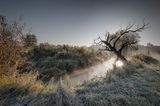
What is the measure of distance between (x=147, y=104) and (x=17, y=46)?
15.8 ft

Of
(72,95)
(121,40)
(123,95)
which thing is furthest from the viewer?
(121,40)

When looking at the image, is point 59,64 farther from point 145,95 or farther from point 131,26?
point 145,95

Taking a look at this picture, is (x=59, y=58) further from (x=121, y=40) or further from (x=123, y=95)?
(x=123, y=95)

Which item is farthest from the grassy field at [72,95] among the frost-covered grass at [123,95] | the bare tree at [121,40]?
the bare tree at [121,40]

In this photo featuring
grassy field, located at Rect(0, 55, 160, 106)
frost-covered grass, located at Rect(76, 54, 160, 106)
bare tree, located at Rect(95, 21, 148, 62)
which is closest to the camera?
grassy field, located at Rect(0, 55, 160, 106)

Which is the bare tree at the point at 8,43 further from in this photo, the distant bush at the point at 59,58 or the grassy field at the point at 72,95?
the distant bush at the point at 59,58


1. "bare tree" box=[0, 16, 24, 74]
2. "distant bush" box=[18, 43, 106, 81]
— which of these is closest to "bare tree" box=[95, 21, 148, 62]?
"distant bush" box=[18, 43, 106, 81]

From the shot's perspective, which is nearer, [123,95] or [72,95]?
[72,95]

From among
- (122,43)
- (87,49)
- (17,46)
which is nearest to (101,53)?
(122,43)

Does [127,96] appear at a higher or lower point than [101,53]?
lower

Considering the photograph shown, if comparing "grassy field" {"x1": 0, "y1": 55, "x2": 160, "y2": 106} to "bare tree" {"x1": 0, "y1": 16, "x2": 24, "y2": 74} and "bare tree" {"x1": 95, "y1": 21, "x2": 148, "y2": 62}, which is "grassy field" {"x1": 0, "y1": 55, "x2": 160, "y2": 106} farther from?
"bare tree" {"x1": 95, "y1": 21, "x2": 148, "y2": 62}

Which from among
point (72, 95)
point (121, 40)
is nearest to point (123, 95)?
point (72, 95)

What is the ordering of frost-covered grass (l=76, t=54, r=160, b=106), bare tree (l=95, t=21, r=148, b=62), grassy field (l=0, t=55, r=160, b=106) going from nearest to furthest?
grassy field (l=0, t=55, r=160, b=106) → frost-covered grass (l=76, t=54, r=160, b=106) → bare tree (l=95, t=21, r=148, b=62)

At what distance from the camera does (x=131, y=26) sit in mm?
17516
